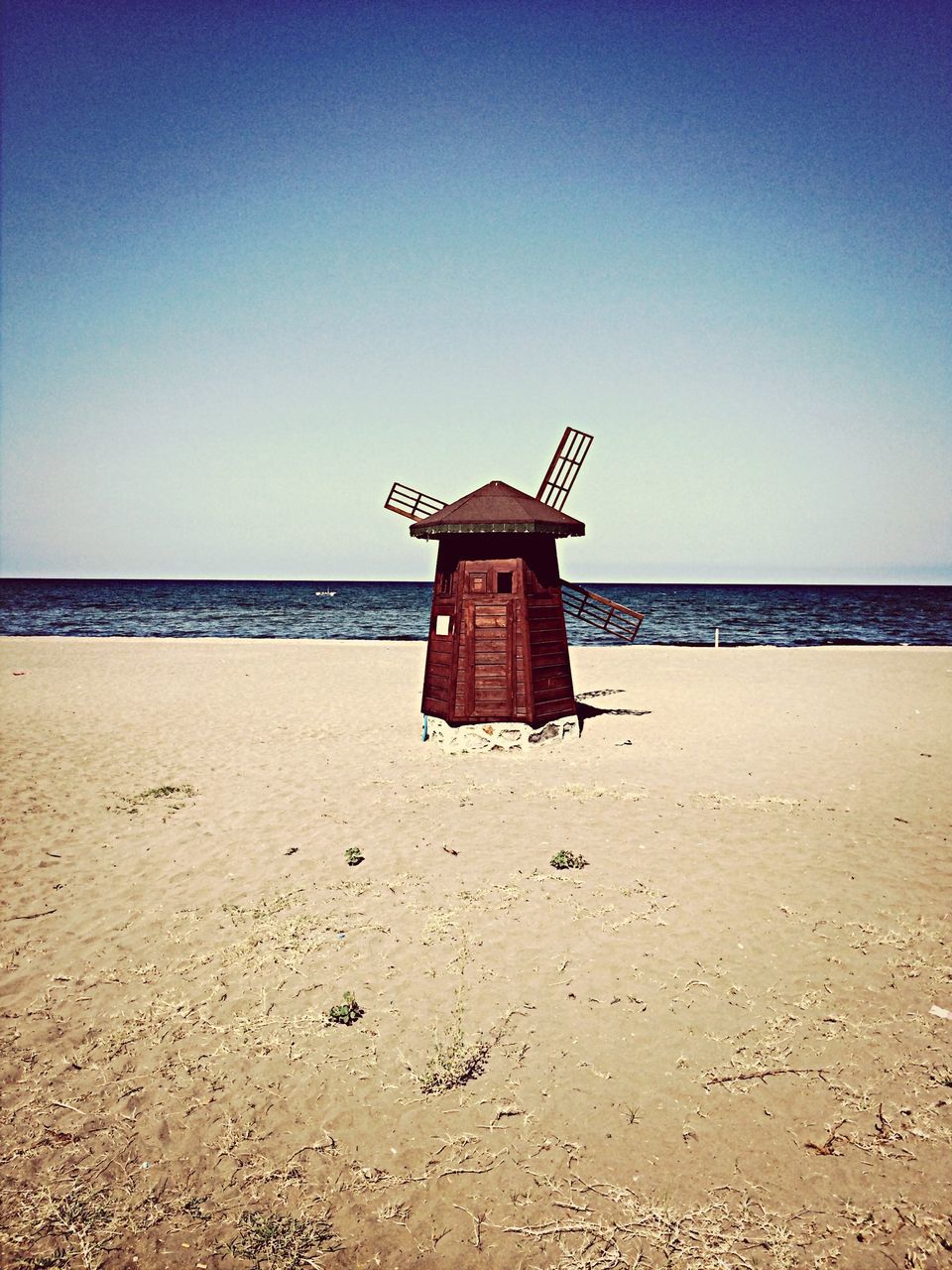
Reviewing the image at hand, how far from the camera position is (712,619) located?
75.1m

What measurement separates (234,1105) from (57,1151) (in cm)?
123

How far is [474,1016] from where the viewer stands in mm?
6578

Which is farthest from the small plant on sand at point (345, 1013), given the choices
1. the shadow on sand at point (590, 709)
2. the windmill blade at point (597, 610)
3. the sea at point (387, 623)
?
the sea at point (387, 623)

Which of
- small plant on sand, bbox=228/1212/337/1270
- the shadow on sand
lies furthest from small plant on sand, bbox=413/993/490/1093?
the shadow on sand

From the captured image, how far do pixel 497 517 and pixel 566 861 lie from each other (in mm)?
7886

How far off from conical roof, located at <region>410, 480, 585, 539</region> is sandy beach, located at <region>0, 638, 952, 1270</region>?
521 cm

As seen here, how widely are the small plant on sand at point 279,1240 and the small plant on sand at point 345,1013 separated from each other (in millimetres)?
1930

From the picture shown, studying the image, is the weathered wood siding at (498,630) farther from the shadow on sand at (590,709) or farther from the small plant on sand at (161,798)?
the small plant on sand at (161,798)

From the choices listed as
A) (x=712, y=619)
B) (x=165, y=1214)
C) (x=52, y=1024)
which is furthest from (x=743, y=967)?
(x=712, y=619)

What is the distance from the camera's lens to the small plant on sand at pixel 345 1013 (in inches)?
255

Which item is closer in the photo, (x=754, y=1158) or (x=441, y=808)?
(x=754, y=1158)

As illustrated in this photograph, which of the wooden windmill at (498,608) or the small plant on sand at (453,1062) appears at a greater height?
the wooden windmill at (498,608)

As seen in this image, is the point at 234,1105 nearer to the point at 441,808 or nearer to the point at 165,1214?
the point at 165,1214

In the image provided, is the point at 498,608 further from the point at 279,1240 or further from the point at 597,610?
the point at 279,1240
